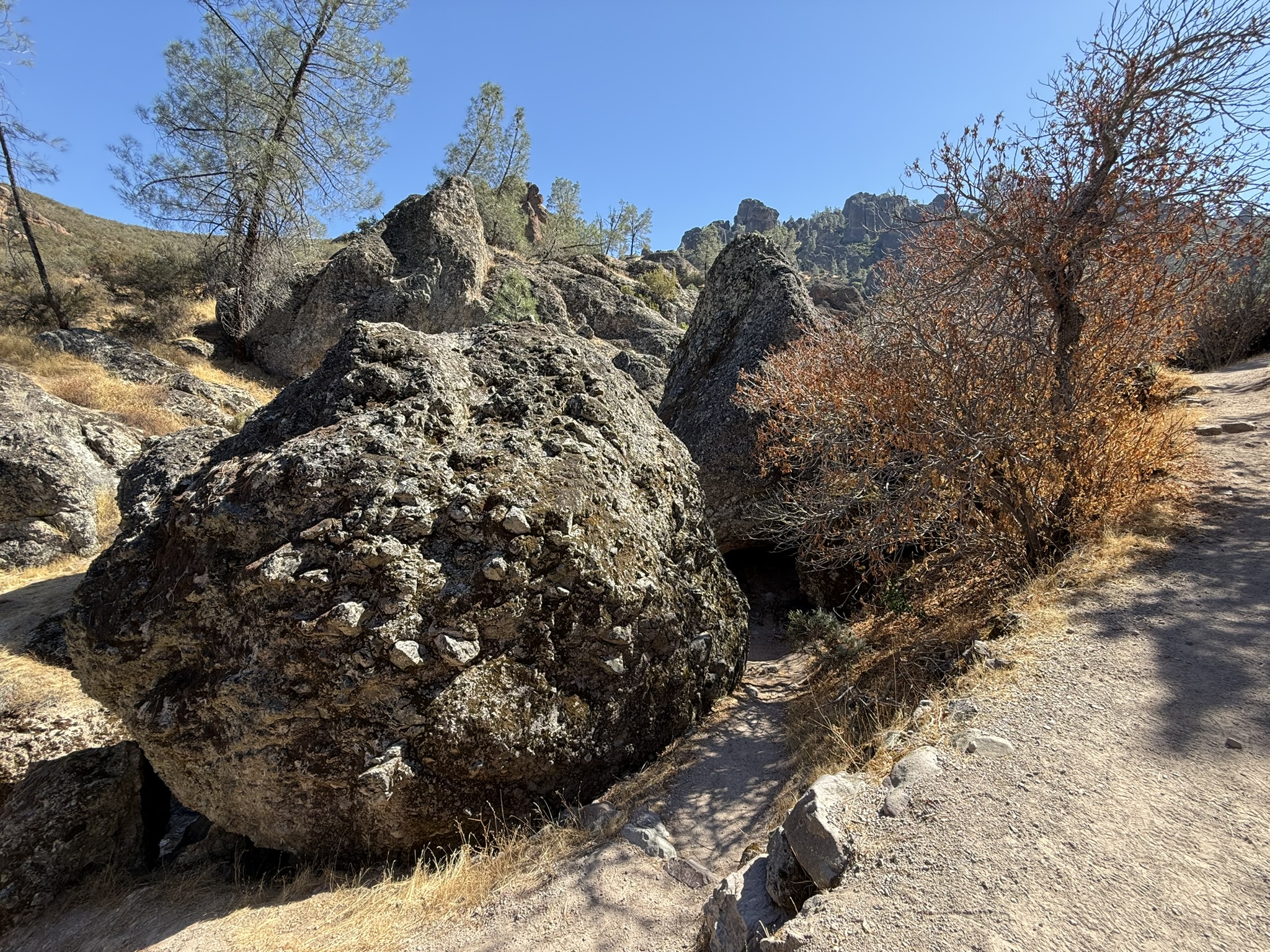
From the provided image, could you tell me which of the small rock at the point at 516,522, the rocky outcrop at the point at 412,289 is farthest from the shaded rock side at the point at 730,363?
the small rock at the point at 516,522

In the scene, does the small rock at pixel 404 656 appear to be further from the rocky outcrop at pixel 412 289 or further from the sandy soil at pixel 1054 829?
the rocky outcrop at pixel 412 289

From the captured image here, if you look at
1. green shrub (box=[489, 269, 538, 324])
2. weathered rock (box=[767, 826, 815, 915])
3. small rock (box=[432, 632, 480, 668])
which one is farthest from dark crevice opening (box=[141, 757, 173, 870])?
green shrub (box=[489, 269, 538, 324])

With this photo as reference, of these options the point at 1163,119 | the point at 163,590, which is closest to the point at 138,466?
the point at 163,590

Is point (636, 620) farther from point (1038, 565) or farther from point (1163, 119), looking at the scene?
point (1163, 119)

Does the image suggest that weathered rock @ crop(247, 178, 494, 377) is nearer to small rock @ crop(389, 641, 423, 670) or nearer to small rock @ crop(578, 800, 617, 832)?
small rock @ crop(389, 641, 423, 670)

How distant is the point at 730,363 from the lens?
351 inches

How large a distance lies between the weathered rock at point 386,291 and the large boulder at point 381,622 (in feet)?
37.8

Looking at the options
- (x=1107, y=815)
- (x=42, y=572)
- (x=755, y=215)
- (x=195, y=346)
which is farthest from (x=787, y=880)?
(x=755, y=215)

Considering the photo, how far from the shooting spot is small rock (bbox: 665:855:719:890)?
3178 mm

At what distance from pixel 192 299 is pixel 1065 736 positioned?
2122 centimetres

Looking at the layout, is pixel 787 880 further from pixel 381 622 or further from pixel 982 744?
pixel 381 622

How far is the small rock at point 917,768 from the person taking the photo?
9.28 ft

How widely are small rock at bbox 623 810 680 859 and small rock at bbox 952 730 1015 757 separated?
1.57m

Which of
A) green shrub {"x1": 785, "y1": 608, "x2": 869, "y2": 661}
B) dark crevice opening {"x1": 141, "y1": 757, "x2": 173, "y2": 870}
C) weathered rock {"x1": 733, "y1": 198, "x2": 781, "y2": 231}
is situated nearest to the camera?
dark crevice opening {"x1": 141, "y1": 757, "x2": 173, "y2": 870}
